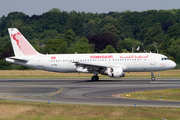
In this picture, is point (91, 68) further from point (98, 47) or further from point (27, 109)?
point (98, 47)

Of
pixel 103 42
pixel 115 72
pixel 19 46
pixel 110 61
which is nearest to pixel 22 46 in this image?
pixel 19 46

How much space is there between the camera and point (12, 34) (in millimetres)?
52312

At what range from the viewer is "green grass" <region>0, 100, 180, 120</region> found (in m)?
19.7

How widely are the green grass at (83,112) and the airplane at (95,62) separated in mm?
24069

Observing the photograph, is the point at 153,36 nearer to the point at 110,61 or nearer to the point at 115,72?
the point at 110,61

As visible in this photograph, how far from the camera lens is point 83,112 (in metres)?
21.1

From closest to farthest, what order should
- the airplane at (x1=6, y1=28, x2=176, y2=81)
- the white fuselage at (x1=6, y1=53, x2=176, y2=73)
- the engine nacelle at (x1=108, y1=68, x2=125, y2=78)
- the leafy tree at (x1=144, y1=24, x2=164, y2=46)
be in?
the engine nacelle at (x1=108, y1=68, x2=125, y2=78) → the airplane at (x1=6, y1=28, x2=176, y2=81) → the white fuselage at (x1=6, y1=53, x2=176, y2=73) → the leafy tree at (x1=144, y1=24, x2=164, y2=46)

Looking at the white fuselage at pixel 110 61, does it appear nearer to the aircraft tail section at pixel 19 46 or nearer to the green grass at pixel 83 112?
the aircraft tail section at pixel 19 46

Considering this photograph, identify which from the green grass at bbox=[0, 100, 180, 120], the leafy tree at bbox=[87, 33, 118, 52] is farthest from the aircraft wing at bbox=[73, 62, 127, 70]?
the leafy tree at bbox=[87, 33, 118, 52]

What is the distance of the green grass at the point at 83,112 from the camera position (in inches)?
776

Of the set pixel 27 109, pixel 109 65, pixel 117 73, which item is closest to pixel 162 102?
pixel 27 109

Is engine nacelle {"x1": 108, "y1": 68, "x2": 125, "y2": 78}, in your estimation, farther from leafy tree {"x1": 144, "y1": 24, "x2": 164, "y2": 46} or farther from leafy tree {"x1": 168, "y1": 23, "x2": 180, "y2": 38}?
leafy tree {"x1": 144, "y1": 24, "x2": 164, "y2": 46}

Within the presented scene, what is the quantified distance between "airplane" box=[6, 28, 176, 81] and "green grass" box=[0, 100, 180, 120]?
79.0ft

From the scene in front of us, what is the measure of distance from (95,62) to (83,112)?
29.0 meters
